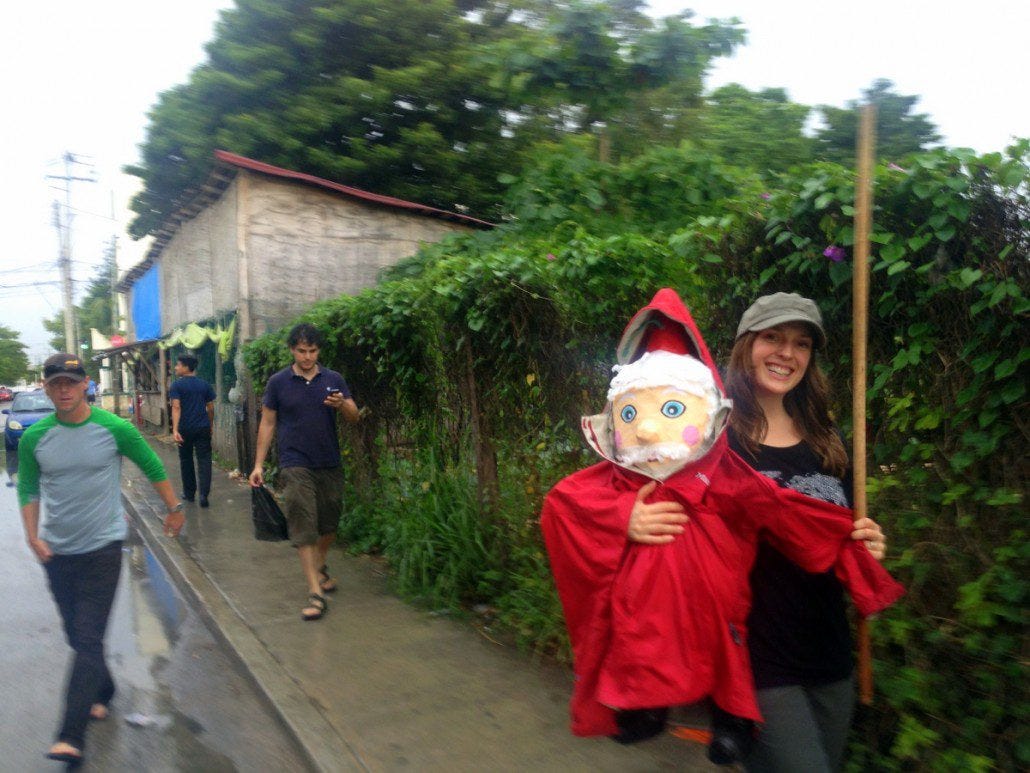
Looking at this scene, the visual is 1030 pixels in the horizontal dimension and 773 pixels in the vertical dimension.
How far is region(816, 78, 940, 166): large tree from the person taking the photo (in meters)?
14.9

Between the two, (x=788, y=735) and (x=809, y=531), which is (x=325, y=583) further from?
(x=809, y=531)

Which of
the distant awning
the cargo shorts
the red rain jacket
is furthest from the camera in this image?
the distant awning

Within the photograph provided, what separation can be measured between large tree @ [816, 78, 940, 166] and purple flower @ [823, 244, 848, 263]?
12299mm

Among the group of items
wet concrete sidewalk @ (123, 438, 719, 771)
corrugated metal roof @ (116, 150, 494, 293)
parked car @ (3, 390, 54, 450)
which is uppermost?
corrugated metal roof @ (116, 150, 494, 293)

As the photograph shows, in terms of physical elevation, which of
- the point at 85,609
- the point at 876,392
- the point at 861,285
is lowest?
the point at 85,609

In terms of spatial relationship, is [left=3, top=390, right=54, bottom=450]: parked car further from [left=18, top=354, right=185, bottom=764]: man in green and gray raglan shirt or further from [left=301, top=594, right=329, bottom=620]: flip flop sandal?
[left=18, top=354, right=185, bottom=764]: man in green and gray raglan shirt

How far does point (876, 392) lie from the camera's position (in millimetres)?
2959

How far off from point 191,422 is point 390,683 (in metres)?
6.27

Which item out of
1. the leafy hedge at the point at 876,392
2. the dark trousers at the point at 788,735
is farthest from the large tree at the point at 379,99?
the dark trousers at the point at 788,735

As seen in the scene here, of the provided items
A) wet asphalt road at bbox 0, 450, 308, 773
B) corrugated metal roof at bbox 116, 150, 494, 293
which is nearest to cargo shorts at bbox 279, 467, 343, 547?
wet asphalt road at bbox 0, 450, 308, 773

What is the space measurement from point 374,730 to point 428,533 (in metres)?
1.94

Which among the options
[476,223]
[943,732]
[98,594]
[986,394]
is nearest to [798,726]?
[943,732]

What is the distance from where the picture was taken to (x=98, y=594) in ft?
13.3

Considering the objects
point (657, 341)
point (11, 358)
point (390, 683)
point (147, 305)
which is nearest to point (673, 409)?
point (657, 341)
